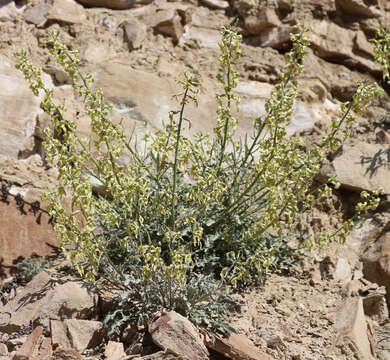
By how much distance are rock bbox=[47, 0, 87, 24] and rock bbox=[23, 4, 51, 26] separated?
1.9 inches

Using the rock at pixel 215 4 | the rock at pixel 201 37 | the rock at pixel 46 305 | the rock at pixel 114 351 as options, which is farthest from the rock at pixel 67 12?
the rock at pixel 114 351

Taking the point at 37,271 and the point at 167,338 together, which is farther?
the point at 37,271

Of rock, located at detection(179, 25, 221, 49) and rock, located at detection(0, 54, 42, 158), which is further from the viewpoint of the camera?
rock, located at detection(179, 25, 221, 49)

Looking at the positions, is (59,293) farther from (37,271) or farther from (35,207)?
(35,207)

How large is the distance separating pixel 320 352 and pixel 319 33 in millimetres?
3473

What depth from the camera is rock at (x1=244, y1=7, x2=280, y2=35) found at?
5344mm

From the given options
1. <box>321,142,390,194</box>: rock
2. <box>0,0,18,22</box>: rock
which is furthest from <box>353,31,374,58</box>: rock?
<box>0,0,18,22</box>: rock

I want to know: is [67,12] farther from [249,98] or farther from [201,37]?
[249,98]

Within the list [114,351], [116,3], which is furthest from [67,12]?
[114,351]

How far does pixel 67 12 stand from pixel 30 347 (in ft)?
11.6

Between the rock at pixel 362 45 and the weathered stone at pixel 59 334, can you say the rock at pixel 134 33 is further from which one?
the weathered stone at pixel 59 334

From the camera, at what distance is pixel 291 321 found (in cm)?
320

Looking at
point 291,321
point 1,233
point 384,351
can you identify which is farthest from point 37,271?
point 384,351

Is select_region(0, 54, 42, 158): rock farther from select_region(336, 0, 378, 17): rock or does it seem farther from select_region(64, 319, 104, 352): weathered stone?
select_region(336, 0, 378, 17): rock
